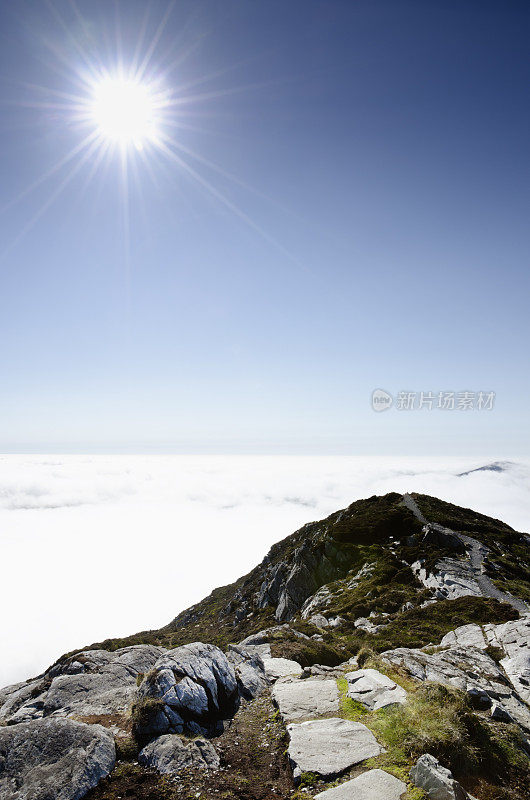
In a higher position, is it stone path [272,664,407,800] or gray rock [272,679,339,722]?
stone path [272,664,407,800]

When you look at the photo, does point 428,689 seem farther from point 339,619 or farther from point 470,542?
point 470,542

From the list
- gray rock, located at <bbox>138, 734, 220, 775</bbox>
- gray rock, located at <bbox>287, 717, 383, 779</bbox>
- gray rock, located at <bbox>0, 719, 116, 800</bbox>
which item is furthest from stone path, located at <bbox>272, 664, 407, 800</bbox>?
gray rock, located at <bbox>0, 719, 116, 800</bbox>

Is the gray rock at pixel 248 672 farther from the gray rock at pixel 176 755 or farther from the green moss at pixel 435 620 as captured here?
the green moss at pixel 435 620

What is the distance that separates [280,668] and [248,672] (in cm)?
200

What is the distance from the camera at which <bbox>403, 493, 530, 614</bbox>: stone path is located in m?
31.4

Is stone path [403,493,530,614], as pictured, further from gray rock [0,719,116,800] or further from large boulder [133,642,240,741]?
gray rock [0,719,116,800]

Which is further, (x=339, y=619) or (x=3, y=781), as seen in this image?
(x=339, y=619)

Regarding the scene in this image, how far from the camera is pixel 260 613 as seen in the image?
48219mm

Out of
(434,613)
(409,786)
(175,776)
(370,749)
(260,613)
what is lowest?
(260,613)

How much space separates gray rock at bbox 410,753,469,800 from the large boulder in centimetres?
690

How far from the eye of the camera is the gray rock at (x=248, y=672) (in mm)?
14180

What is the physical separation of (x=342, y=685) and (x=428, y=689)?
13.3ft

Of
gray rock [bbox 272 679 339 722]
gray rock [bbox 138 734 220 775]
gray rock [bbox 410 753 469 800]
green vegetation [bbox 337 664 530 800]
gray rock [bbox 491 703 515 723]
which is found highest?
gray rock [bbox 410 753 469 800]

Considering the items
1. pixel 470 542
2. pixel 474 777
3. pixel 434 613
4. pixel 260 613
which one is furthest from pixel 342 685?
pixel 470 542
